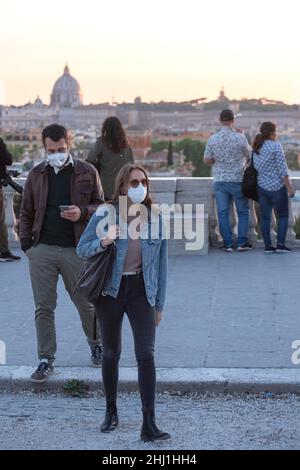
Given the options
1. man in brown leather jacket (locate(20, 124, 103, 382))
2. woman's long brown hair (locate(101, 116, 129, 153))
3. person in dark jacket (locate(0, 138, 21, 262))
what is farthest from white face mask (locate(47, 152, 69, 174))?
person in dark jacket (locate(0, 138, 21, 262))

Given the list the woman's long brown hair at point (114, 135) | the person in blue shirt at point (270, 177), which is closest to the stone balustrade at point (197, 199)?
the person in blue shirt at point (270, 177)

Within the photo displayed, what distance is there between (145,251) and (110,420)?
3.16 feet

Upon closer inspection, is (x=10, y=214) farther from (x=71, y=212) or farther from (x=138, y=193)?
(x=138, y=193)

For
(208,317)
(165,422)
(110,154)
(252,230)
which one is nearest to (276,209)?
(252,230)

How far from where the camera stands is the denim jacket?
19.6ft

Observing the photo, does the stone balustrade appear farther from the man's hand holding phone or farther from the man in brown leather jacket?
the man's hand holding phone

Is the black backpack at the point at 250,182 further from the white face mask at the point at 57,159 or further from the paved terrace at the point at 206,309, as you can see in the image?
the white face mask at the point at 57,159

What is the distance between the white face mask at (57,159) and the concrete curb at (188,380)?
4.48 feet

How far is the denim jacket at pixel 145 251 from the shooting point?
5.96 metres

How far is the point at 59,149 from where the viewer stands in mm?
7023

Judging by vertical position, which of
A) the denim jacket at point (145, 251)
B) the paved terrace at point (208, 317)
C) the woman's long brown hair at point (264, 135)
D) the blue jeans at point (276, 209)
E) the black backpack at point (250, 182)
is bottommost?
the paved terrace at point (208, 317)
